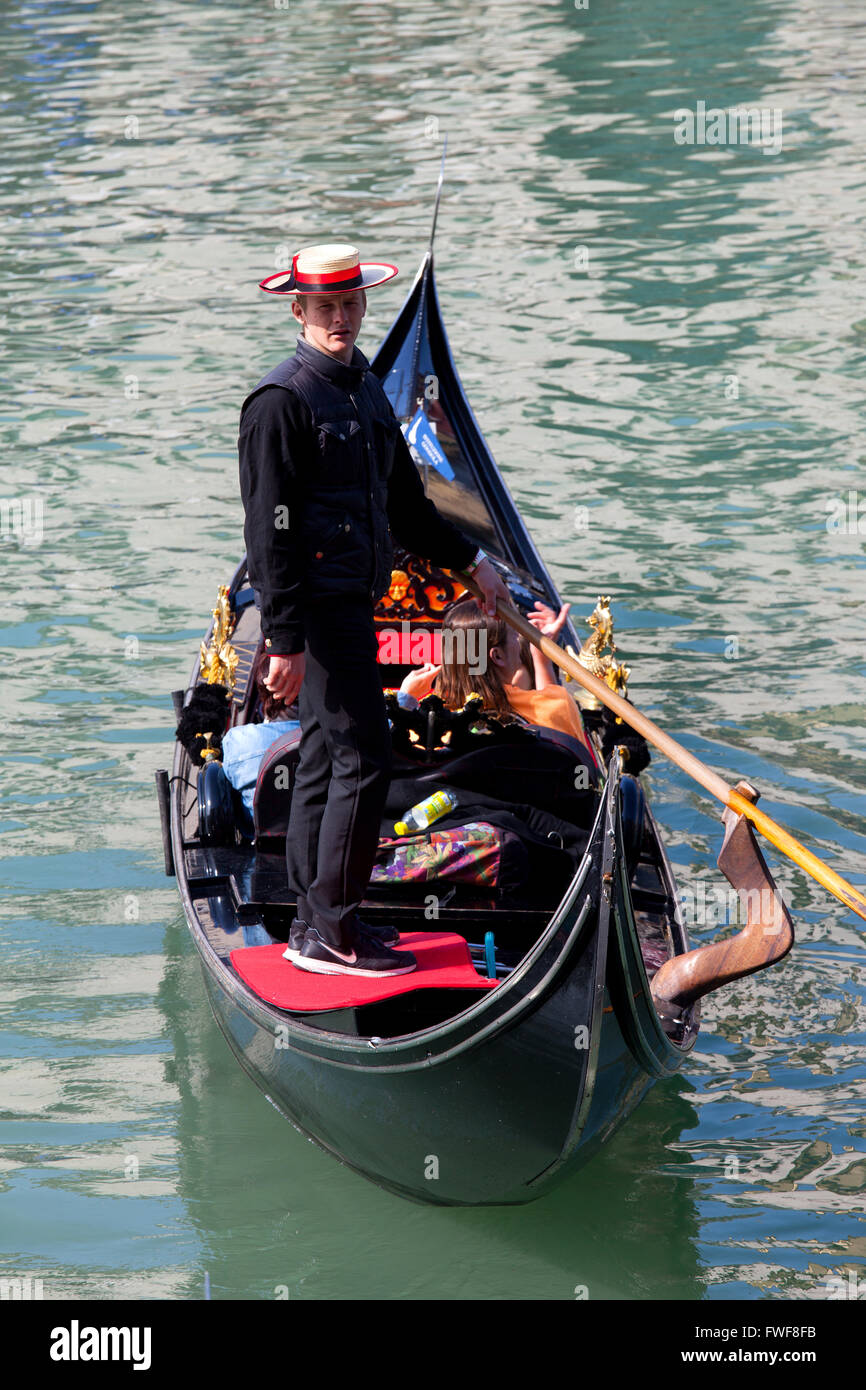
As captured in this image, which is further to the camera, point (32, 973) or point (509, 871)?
point (32, 973)

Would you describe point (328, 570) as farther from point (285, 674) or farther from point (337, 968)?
point (337, 968)

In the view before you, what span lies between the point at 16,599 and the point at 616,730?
115 inches

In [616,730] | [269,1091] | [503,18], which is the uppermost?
[503,18]

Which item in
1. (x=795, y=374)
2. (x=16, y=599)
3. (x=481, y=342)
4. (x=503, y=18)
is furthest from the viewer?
(x=503, y=18)

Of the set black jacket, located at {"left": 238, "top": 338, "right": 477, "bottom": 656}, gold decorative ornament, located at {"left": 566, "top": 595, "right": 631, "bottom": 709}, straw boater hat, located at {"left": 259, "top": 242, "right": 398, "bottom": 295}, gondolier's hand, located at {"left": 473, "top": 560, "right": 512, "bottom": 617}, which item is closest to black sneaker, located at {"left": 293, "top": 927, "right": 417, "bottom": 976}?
black jacket, located at {"left": 238, "top": 338, "right": 477, "bottom": 656}

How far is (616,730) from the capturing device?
393 centimetres

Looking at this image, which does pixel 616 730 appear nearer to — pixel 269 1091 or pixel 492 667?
pixel 492 667

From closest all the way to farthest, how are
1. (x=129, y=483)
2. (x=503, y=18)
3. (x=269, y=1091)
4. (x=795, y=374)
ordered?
(x=269, y=1091), (x=129, y=483), (x=795, y=374), (x=503, y=18)

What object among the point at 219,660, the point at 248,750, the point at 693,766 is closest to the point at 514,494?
the point at 219,660

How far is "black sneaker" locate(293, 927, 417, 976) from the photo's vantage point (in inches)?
117

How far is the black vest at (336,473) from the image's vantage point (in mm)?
2746

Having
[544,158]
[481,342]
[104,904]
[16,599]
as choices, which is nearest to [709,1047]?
[104,904]

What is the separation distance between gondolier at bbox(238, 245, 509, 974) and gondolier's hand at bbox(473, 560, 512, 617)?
0.30 meters

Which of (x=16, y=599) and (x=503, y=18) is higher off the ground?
(x=503, y=18)
